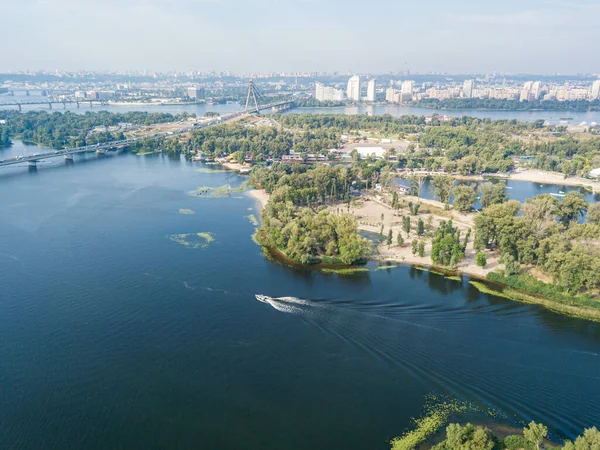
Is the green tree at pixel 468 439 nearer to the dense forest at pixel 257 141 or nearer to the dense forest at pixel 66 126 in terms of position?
the dense forest at pixel 257 141

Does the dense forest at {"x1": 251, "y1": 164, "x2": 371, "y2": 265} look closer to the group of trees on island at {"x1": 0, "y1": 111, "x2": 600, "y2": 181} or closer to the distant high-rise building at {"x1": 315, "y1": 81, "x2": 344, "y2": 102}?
the group of trees on island at {"x1": 0, "y1": 111, "x2": 600, "y2": 181}

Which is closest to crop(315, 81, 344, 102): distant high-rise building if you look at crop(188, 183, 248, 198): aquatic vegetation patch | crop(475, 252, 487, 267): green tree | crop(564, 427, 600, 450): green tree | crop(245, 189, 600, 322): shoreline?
crop(188, 183, 248, 198): aquatic vegetation patch

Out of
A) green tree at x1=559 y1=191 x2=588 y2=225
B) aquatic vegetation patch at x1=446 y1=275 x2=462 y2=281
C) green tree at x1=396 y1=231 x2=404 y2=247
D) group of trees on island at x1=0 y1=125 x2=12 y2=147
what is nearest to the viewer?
aquatic vegetation patch at x1=446 y1=275 x2=462 y2=281

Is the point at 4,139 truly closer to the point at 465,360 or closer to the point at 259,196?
the point at 259,196

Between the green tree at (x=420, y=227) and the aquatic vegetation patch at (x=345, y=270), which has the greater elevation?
the green tree at (x=420, y=227)

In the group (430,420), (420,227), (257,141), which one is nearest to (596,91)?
(257,141)

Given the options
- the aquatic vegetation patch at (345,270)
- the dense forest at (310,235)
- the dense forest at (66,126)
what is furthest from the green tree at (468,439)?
the dense forest at (66,126)
